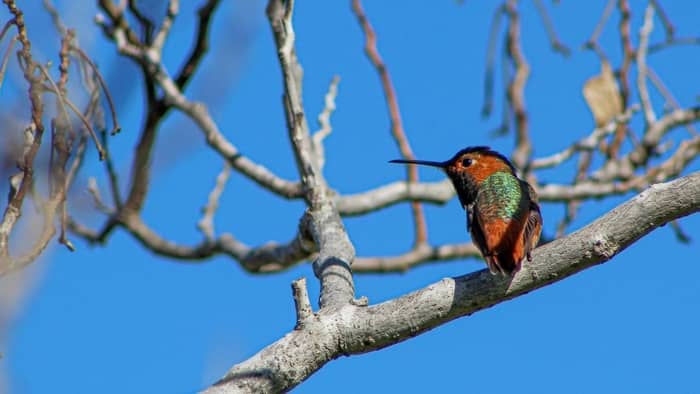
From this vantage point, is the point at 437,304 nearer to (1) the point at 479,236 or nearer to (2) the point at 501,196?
(1) the point at 479,236

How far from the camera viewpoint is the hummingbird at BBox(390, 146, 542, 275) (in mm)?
4109

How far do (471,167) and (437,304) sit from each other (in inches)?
97.6

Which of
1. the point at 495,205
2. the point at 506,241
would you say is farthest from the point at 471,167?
the point at 506,241

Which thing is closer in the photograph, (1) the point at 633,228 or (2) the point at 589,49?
(1) the point at 633,228

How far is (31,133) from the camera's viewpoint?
130 inches

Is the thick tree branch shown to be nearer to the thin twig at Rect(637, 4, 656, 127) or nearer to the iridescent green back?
the iridescent green back

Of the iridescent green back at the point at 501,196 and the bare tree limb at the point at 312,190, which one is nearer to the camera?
the bare tree limb at the point at 312,190

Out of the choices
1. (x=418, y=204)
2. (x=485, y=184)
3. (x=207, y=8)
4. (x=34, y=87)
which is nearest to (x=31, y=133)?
(x=34, y=87)

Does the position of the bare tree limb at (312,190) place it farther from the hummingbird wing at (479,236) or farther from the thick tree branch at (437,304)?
the hummingbird wing at (479,236)

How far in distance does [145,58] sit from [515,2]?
267 centimetres

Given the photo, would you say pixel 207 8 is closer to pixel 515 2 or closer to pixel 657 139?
pixel 515 2

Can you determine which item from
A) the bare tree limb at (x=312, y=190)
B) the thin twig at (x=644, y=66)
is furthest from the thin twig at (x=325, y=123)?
the thin twig at (x=644, y=66)

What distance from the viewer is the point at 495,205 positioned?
5.26 meters

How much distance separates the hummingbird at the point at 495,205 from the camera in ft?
13.5
